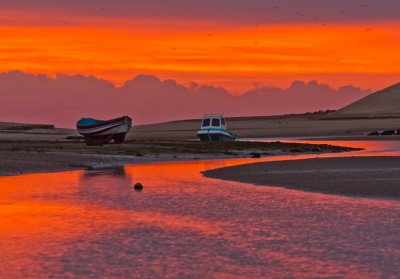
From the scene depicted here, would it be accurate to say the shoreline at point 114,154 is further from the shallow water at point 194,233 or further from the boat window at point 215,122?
the shallow water at point 194,233

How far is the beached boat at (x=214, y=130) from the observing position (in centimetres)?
7825

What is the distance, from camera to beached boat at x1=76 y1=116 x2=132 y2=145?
69.2 m

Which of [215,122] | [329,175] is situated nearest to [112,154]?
[329,175]

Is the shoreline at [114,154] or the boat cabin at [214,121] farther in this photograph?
A: the boat cabin at [214,121]

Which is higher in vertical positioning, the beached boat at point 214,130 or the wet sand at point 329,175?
the beached boat at point 214,130

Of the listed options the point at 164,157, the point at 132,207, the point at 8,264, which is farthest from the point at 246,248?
the point at 164,157

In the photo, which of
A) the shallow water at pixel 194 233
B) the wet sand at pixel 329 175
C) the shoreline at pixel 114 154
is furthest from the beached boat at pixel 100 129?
the shallow water at pixel 194 233

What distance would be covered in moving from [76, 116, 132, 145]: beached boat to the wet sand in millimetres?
24257

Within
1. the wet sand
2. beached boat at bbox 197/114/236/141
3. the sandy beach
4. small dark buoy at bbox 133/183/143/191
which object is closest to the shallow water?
small dark buoy at bbox 133/183/143/191

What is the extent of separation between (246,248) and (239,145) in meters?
49.2

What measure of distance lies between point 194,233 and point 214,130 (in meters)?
57.2

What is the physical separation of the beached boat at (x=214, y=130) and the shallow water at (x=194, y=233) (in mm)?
44608

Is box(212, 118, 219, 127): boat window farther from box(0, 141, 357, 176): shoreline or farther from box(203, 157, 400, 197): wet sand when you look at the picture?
box(203, 157, 400, 197): wet sand

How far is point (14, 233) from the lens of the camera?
21.5m
